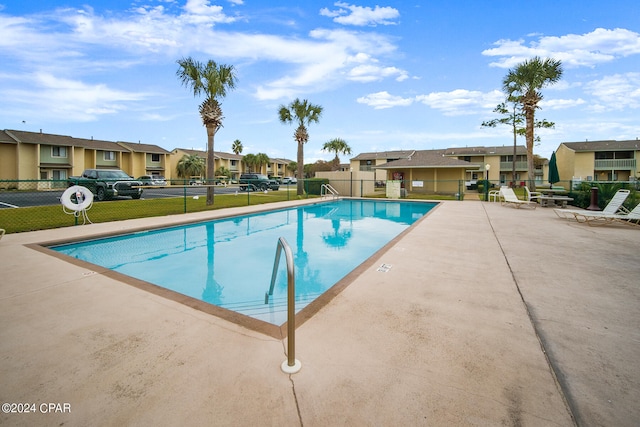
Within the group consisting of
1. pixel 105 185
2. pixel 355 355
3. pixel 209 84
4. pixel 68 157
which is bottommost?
pixel 355 355

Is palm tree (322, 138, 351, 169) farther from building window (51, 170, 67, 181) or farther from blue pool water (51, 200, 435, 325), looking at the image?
blue pool water (51, 200, 435, 325)

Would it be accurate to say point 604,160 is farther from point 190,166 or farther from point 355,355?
point 190,166

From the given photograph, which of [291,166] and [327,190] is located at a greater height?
[291,166]

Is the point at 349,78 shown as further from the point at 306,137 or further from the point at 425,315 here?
the point at 425,315

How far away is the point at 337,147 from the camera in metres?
64.0

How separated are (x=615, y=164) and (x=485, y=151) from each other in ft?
49.4

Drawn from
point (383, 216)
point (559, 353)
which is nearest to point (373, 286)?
point (559, 353)

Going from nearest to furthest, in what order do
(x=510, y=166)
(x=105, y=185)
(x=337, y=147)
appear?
(x=105, y=185) < (x=510, y=166) < (x=337, y=147)

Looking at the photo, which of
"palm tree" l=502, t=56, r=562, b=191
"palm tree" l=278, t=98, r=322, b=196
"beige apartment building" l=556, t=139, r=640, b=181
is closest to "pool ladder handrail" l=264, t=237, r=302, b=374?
"palm tree" l=278, t=98, r=322, b=196

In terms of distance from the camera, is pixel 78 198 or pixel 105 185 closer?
pixel 78 198

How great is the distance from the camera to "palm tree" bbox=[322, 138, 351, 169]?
6375 cm

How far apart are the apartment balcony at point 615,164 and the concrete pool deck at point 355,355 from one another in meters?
47.4

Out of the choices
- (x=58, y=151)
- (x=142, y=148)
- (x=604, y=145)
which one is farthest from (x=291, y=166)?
(x=604, y=145)

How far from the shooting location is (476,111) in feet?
116
